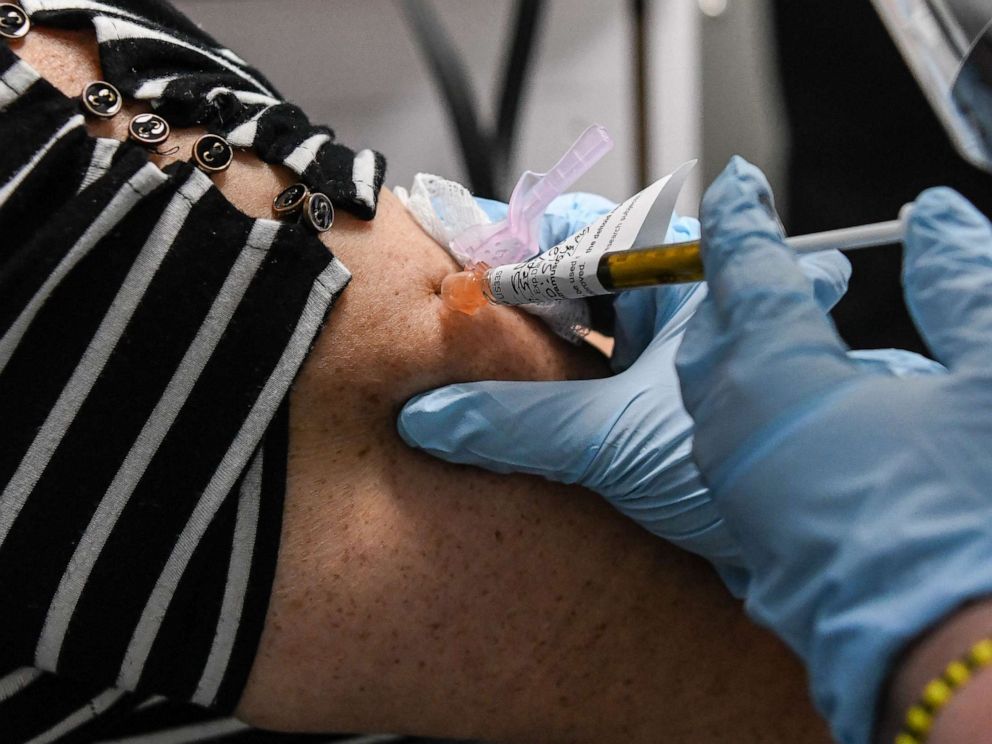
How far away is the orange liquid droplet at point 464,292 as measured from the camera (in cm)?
79

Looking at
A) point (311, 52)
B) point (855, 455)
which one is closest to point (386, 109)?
point (311, 52)

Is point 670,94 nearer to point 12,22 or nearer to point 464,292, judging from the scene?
point 464,292

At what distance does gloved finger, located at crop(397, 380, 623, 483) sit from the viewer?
29.8 inches

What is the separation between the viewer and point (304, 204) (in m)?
0.72

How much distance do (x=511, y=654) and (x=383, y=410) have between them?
11.4 inches

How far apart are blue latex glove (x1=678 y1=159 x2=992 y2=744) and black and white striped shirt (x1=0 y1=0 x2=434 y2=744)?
→ 36cm

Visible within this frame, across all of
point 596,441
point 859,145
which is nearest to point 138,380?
point 596,441

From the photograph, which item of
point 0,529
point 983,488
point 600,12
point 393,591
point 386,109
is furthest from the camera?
point 600,12

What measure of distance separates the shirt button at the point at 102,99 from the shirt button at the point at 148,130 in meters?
0.02

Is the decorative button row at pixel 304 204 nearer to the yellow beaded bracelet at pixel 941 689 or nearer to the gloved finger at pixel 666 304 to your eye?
the gloved finger at pixel 666 304

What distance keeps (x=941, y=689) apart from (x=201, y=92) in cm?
75

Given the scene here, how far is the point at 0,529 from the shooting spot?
0.63 m

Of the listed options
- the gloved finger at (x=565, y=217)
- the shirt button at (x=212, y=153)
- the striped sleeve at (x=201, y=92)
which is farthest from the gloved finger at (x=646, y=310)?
the shirt button at (x=212, y=153)

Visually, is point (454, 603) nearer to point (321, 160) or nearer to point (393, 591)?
point (393, 591)
